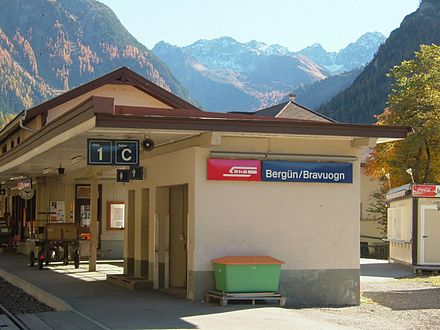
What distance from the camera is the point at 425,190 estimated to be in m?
27.4

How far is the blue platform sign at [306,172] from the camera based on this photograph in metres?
16.0

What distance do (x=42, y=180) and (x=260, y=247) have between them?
61.4ft

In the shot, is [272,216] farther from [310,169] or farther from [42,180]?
[42,180]

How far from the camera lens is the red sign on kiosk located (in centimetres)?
1556

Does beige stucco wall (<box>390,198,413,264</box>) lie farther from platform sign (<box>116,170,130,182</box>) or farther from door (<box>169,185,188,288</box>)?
platform sign (<box>116,170,130,182</box>)

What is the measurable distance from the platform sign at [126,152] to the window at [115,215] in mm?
17112

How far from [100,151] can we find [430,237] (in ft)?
51.5

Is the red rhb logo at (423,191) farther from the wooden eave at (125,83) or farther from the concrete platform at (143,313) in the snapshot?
the concrete platform at (143,313)

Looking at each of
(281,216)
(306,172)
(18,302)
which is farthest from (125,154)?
(18,302)

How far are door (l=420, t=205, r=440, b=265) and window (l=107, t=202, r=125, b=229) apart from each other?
11.0 metres

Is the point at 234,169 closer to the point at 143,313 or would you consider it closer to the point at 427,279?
the point at 143,313

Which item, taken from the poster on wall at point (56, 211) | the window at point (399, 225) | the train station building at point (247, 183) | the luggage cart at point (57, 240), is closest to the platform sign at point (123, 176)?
the train station building at point (247, 183)

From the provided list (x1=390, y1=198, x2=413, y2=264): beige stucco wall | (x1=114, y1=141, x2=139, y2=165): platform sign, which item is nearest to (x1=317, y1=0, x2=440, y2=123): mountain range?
(x1=390, y1=198, x2=413, y2=264): beige stucco wall

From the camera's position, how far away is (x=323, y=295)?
16.3 metres
